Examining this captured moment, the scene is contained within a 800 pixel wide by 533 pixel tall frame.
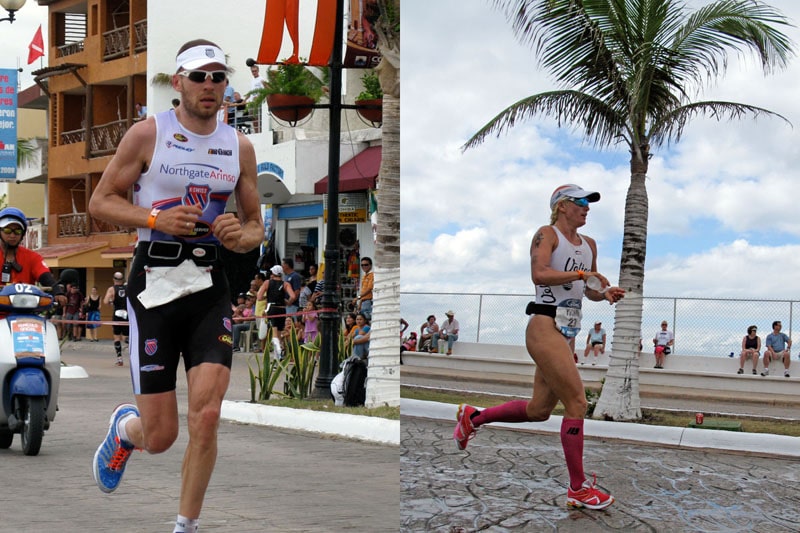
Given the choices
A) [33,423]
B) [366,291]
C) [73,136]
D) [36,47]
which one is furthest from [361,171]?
[36,47]

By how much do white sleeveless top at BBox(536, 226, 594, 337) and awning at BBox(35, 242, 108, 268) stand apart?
26.3m

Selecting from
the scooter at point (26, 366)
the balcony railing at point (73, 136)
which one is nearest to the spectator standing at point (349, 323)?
the scooter at point (26, 366)

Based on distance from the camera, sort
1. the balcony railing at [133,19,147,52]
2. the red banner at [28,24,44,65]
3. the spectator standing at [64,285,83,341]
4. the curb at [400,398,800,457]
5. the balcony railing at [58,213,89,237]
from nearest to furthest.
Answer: the curb at [400,398,800,457], the balcony railing at [133,19,147,52], the spectator standing at [64,285,83,341], the balcony railing at [58,213,89,237], the red banner at [28,24,44,65]

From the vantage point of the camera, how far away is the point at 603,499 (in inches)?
98.7

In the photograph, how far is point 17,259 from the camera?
23.8 ft

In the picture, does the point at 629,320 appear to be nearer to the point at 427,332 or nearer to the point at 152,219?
the point at 427,332

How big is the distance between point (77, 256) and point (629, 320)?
1089 inches

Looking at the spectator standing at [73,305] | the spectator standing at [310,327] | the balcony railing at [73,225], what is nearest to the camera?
the spectator standing at [310,327]

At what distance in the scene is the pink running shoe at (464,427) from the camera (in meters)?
2.59

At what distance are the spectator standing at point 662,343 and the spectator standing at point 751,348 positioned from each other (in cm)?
13

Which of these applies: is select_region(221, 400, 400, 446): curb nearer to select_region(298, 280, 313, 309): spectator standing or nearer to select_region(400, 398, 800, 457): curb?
select_region(298, 280, 313, 309): spectator standing

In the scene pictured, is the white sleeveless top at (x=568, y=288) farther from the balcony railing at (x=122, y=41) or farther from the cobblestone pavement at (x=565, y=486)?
the balcony railing at (x=122, y=41)

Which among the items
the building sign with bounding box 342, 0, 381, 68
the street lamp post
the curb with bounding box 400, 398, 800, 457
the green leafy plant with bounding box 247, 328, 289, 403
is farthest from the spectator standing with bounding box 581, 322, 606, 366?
the street lamp post

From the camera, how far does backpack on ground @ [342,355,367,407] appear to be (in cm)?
944
